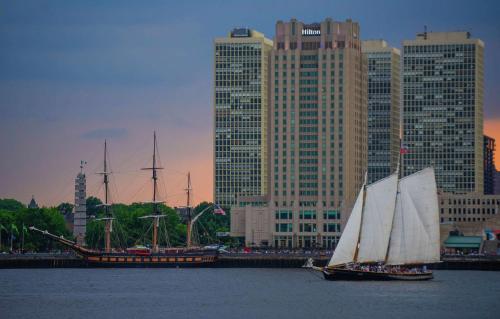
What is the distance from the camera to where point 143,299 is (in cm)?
18588

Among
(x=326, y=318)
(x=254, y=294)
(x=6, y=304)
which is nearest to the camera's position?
(x=326, y=318)

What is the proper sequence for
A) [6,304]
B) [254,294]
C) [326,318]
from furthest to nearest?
[254,294] → [6,304] → [326,318]

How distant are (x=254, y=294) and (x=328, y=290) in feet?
35.8

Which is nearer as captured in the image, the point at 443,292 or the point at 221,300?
the point at 221,300

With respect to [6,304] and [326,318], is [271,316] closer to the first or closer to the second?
[326,318]

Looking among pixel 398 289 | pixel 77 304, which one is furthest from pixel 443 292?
pixel 77 304

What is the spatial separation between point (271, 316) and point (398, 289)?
143 ft

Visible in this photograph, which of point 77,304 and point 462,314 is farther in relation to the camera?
point 77,304

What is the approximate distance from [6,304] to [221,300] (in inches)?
1126

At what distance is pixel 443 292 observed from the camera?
19625 cm

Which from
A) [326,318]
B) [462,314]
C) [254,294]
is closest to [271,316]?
[326,318]

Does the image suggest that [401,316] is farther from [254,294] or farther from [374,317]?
[254,294]

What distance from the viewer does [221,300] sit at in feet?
600

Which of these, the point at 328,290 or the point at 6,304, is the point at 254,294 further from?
the point at 6,304
